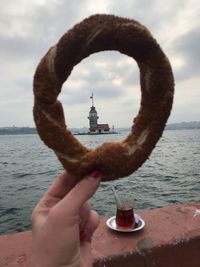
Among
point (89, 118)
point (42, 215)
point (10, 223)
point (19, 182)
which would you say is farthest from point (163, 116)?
point (89, 118)

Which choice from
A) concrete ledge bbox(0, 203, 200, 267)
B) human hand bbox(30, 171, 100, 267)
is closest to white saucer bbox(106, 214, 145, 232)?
concrete ledge bbox(0, 203, 200, 267)

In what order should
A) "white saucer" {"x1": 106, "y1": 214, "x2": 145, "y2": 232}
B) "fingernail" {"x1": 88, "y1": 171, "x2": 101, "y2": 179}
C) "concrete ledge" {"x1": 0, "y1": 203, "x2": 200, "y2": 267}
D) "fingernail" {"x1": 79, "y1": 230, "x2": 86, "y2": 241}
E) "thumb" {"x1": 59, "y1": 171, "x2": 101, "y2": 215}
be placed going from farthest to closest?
1. "white saucer" {"x1": 106, "y1": 214, "x2": 145, "y2": 232}
2. "concrete ledge" {"x1": 0, "y1": 203, "x2": 200, "y2": 267}
3. "fingernail" {"x1": 79, "y1": 230, "x2": 86, "y2": 241}
4. "fingernail" {"x1": 88, "y1": 171, "x2": 101, "y2": 179}
5. "thumb" {"x1": 59, "y1": 171, "x2": 101, "y2": 215}

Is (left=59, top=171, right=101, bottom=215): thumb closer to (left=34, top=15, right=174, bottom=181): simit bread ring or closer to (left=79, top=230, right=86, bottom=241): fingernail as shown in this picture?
(left=34, top=15, right=174, bottom=181): simit bread ring

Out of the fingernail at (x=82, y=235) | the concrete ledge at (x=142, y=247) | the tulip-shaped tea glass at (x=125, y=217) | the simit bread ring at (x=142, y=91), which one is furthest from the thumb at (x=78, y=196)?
the tulip-shaped tea glass at (x=125, y=217)

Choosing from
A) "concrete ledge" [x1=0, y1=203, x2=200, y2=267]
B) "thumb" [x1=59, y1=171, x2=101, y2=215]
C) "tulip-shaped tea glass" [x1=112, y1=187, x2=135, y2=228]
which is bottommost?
"concrete ledge" [x1=0, y1=203, x2=200, y2=267]

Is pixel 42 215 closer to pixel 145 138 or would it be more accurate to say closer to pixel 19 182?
pixel 145 138

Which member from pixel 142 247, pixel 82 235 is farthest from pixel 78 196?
pixel 142 247
